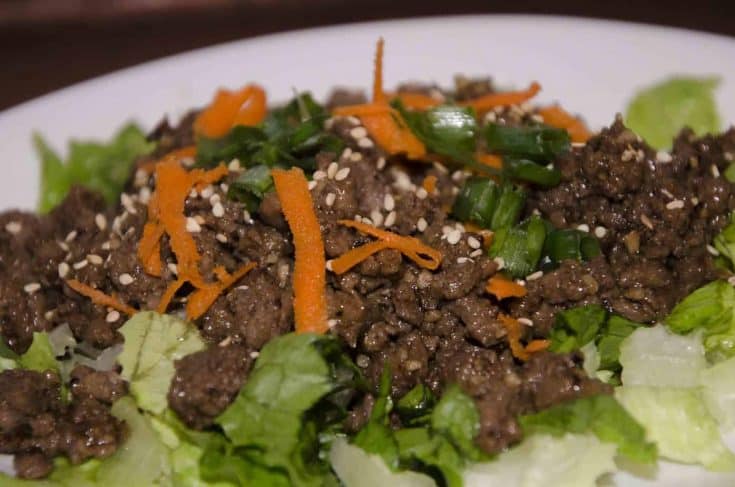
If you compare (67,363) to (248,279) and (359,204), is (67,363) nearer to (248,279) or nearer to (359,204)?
(248,279)

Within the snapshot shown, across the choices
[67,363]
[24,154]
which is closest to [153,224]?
[67,363]

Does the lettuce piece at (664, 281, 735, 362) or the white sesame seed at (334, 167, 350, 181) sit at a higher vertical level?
the white sesame seed at (334, 167, 350, 181)

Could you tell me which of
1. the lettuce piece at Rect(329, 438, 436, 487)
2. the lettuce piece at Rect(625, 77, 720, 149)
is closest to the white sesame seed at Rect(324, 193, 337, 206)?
the lettuce piece at Rect(329, 438, 436, 487)

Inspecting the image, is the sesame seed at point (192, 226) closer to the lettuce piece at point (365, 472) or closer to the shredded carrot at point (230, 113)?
the shredded carrot at point (230, 113)

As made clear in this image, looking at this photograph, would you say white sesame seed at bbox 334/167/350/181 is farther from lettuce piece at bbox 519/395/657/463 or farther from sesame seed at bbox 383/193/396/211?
lettuce piece at bbox 519/395/657/463

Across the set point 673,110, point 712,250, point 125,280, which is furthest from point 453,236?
point 673,110

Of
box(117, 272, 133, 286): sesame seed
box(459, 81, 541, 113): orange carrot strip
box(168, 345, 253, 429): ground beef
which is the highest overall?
box(459, 81, 541, 113): orange carrot strip

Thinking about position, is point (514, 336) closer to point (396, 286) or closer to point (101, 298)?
point (396, 286)
